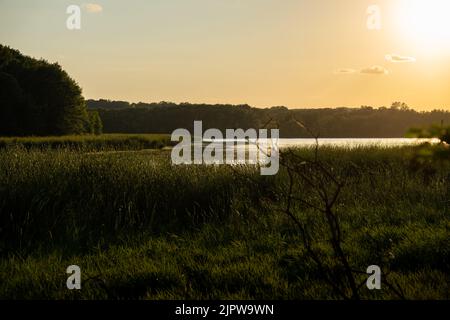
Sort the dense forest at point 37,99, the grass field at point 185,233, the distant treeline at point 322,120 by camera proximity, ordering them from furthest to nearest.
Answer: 1. the distant treeline at point 322,120
2. the dense forest at point 37,99
3. the grass field at point 185,233

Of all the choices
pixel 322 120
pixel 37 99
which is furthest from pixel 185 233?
pixel 322 120

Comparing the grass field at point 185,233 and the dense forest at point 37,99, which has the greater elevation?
the dense forest at point 37,99

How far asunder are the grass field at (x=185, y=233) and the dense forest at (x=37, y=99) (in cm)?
4145

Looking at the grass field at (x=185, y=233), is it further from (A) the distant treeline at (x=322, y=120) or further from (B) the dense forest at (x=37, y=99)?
(A) the distant treeline at (x=322, y=120)

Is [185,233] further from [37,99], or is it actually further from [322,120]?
[322,120]

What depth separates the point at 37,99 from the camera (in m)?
60.3

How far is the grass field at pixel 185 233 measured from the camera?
5.98 m

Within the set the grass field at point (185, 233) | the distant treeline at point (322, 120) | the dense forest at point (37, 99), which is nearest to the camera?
the grass field at point (185, 233)

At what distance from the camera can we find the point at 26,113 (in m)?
54.8

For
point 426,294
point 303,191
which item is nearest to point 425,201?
point 303,191

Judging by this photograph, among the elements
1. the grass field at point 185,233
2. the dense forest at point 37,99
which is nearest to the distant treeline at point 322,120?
the dense forest at point 37,99

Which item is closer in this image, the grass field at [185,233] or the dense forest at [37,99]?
the grass field at [185,233]

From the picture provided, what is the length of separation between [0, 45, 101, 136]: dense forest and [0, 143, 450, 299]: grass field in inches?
1632

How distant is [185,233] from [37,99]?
55505mm
